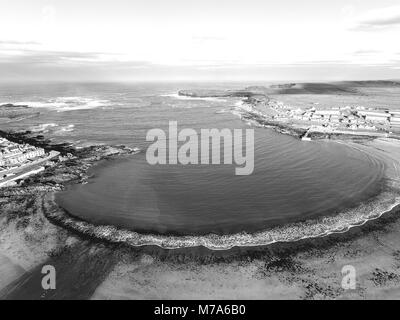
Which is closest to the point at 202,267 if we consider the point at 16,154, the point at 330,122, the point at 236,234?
the point at 236,234

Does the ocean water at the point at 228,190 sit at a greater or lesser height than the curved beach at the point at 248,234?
greater

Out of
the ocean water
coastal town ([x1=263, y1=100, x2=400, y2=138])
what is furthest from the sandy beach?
coastal town ([x1=263, y1=100, x2=400, y2=138])

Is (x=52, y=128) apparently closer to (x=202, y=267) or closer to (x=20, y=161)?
(x=20, y=161)

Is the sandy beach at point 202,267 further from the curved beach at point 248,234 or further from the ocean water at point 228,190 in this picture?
the ocean water at point 228,190

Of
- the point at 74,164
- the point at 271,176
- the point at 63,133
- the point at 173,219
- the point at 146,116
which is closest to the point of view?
the point at 173,219

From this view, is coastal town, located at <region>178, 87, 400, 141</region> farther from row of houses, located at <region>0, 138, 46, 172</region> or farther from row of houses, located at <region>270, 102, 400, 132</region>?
row of houses, located at <region>0, 138, 46, 172</region>

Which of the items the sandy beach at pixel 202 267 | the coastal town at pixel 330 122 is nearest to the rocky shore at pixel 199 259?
the sandy beach at pixel 202 267
